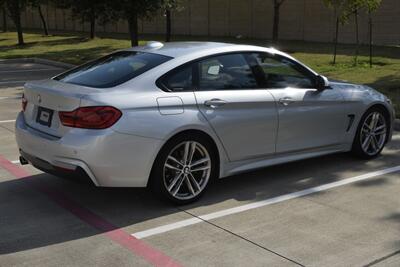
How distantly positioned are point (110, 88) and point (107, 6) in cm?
1357

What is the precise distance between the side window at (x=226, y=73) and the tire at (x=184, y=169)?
580 millimetres

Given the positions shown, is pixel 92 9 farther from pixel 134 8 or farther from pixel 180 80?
pixel 180 80

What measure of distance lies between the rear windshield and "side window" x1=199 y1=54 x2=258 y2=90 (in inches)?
15.6

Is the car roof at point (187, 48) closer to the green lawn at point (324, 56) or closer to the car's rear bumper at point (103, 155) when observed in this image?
the car's rear bumper at point (103, 155)

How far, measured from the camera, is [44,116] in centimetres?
513

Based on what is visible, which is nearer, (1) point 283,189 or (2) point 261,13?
(1) point 283,189

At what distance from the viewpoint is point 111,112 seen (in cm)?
470

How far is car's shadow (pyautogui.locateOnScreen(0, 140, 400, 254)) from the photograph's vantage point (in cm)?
459

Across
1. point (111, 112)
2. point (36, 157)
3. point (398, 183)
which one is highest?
point (111, 112)

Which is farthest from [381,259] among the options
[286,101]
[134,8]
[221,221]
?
[134,8]

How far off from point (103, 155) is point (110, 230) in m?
0.63

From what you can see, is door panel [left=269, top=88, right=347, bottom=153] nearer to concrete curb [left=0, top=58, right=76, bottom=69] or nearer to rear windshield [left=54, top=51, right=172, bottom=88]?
rear windshield [left=54, top=51, right=172, bottom=88]

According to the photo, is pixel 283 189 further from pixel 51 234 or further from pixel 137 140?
pixel 51 234

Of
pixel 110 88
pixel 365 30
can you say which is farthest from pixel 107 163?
pixel 365 30
